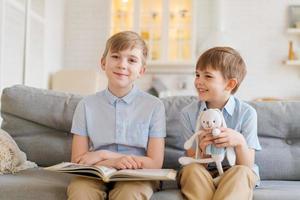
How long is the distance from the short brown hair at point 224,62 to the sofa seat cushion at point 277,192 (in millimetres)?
411

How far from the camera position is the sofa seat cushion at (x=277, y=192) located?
1.46 m

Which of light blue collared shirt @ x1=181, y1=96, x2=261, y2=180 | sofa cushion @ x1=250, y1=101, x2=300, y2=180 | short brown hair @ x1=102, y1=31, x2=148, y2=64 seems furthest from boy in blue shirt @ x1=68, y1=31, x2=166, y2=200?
sofa cushion @ x1=250, y1=101, x2=300, y2=180

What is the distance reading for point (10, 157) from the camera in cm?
171

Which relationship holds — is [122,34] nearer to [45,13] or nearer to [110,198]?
[110,198]

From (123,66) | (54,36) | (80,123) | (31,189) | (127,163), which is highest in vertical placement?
(54,36)

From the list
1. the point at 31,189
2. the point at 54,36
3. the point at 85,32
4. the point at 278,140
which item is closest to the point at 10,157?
the point at 31,189

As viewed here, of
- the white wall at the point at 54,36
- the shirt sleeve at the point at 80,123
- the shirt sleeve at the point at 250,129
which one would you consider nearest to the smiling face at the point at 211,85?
the shirt sleeve at the point at 250,129

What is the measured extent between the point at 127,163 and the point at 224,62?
51 centimetres

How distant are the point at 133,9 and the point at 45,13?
3.11ft

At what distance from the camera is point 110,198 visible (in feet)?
4.71

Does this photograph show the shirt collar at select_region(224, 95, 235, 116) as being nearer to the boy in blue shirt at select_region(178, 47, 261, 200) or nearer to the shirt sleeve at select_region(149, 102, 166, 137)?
the boy in blue shirt at select_region(178, 47, 261, 200)

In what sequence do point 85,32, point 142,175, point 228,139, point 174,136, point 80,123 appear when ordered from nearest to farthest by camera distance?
point 142,175, point 228,139, point 80,123, point 174,136, point 85,32

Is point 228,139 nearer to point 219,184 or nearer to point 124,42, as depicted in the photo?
point 219,184

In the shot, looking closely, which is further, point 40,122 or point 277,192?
point 40,122
